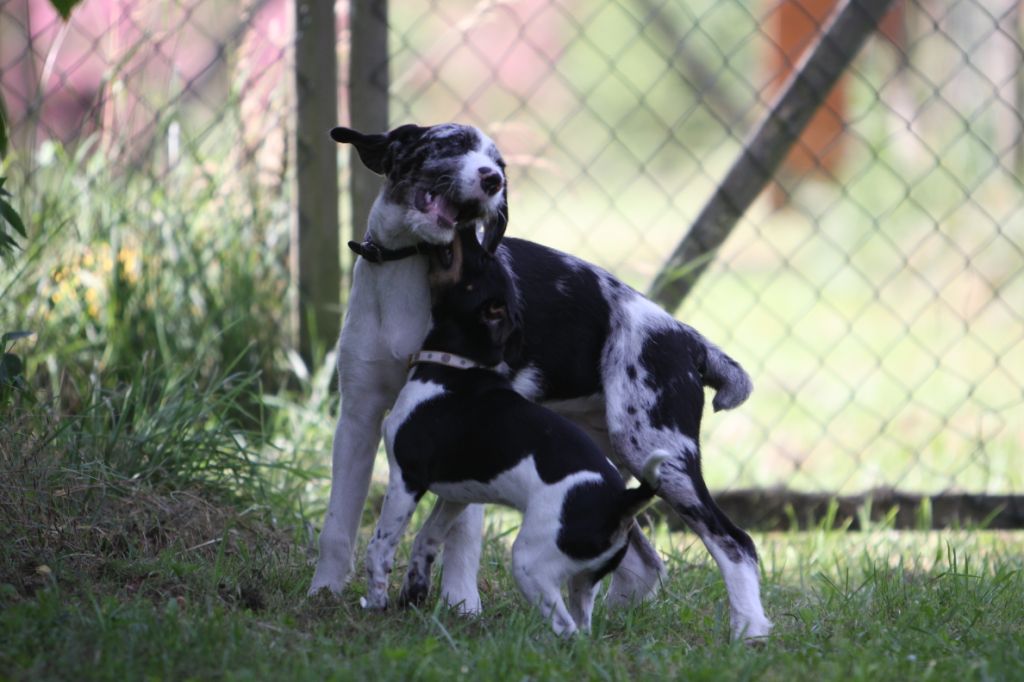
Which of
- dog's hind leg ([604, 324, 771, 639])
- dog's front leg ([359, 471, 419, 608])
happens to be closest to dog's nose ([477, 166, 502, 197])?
dog's hind leg ([604, 324, 771, 639])

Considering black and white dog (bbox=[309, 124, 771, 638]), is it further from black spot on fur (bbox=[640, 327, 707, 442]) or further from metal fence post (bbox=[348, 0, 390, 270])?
metal fence post (bbox=[348, 0, 390, 270])

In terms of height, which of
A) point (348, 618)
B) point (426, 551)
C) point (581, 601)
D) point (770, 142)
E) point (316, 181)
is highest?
point (770, 142)

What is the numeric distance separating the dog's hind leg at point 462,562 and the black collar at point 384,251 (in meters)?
0.71

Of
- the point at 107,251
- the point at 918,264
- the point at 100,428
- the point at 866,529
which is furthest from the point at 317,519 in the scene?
the point at 918,264

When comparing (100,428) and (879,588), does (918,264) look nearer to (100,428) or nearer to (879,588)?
(879,588)

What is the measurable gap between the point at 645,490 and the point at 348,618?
0.81 meters

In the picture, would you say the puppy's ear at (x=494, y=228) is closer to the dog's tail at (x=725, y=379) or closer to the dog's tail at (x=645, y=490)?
the dog's tail at (x=725, y=379)

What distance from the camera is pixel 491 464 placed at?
319cm

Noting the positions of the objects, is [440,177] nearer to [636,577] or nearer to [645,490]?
[645,490]

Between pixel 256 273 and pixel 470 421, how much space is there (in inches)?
88.4

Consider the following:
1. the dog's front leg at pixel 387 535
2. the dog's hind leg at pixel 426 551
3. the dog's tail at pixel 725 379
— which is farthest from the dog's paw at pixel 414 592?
the dog's tail at pixel 725 379

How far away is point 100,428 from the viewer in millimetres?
3973

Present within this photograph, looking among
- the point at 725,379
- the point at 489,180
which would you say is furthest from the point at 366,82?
the point at 725,379

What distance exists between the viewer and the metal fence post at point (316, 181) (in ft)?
16.4
